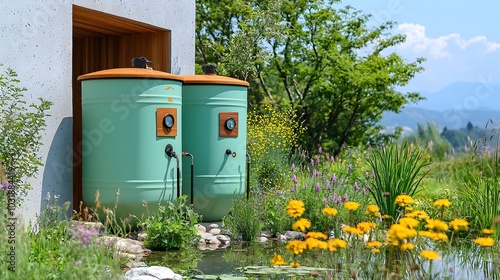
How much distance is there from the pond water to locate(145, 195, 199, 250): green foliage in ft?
0.43

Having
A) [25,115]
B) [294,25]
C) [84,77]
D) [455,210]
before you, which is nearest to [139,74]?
[84,77]

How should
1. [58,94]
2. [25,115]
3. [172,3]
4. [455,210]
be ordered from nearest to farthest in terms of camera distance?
1. [25,115]
2. [58,94]
3. [455,210]
4. [172,3]

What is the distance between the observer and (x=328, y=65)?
683 inches

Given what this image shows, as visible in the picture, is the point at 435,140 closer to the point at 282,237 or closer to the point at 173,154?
the point at 282,237

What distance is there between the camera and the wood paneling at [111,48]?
8641 millimetres

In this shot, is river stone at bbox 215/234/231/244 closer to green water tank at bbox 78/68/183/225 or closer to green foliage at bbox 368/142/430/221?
green water tank at bbox 78/68/183/225

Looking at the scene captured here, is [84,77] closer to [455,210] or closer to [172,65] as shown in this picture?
[172,65]

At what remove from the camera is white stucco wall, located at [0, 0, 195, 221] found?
6.57 m

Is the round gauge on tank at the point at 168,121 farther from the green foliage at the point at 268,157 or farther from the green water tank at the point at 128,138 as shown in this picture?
the green foliage at the point at 268,157

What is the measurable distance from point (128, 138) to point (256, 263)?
76.9 inches

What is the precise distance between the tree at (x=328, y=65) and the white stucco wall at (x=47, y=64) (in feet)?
30.7

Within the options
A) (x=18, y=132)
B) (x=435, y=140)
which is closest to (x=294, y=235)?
(x=18, y=132)

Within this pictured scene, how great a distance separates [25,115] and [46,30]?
3.03 ft

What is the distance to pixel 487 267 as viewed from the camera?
5.47 meters
